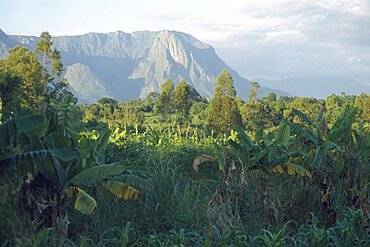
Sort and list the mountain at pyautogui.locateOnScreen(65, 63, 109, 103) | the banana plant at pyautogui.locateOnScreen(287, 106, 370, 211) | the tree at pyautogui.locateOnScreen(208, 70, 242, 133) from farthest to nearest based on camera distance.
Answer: the mountain at pyautogui.locateOnScreen(65, 63, 109, 103) → the tree at pyautogui.locateOnScreen(208, 70, 242, 133) → the banana plant at pyautogui.locateOnScreen(287, 106, 370, 211)

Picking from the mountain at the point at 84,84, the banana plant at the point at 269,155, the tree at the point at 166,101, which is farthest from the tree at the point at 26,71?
the mountain at the point at 84,84

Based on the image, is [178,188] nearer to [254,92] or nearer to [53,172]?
[53,172]

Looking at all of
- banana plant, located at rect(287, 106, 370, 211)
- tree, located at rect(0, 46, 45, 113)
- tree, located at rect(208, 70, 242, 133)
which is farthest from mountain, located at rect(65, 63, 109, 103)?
banana plant, located at rect(287, 106, 370, 211)

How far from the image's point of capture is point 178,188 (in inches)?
248

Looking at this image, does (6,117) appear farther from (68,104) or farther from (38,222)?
(38,222)

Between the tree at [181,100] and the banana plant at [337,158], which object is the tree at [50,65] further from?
the banana plant at [337,158]

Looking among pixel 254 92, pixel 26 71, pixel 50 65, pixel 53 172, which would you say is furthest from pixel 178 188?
pixel 254 92

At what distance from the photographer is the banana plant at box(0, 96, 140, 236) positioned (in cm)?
472

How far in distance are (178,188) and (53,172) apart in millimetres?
1771

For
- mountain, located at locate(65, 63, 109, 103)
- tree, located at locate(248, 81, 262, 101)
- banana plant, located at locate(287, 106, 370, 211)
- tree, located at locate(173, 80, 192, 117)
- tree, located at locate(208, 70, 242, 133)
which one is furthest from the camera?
mountain, located at locate(65, 63, 109, 103)

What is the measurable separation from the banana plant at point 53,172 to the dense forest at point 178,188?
0.03 ft

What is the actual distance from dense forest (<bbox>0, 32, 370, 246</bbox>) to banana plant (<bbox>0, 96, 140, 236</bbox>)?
0.01m

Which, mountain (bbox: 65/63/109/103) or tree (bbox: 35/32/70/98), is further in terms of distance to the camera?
mountain (bbox: 65/63/109/103)

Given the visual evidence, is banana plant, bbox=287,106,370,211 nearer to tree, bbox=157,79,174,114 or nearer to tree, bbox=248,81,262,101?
tree, bbox=157,79,174,114
